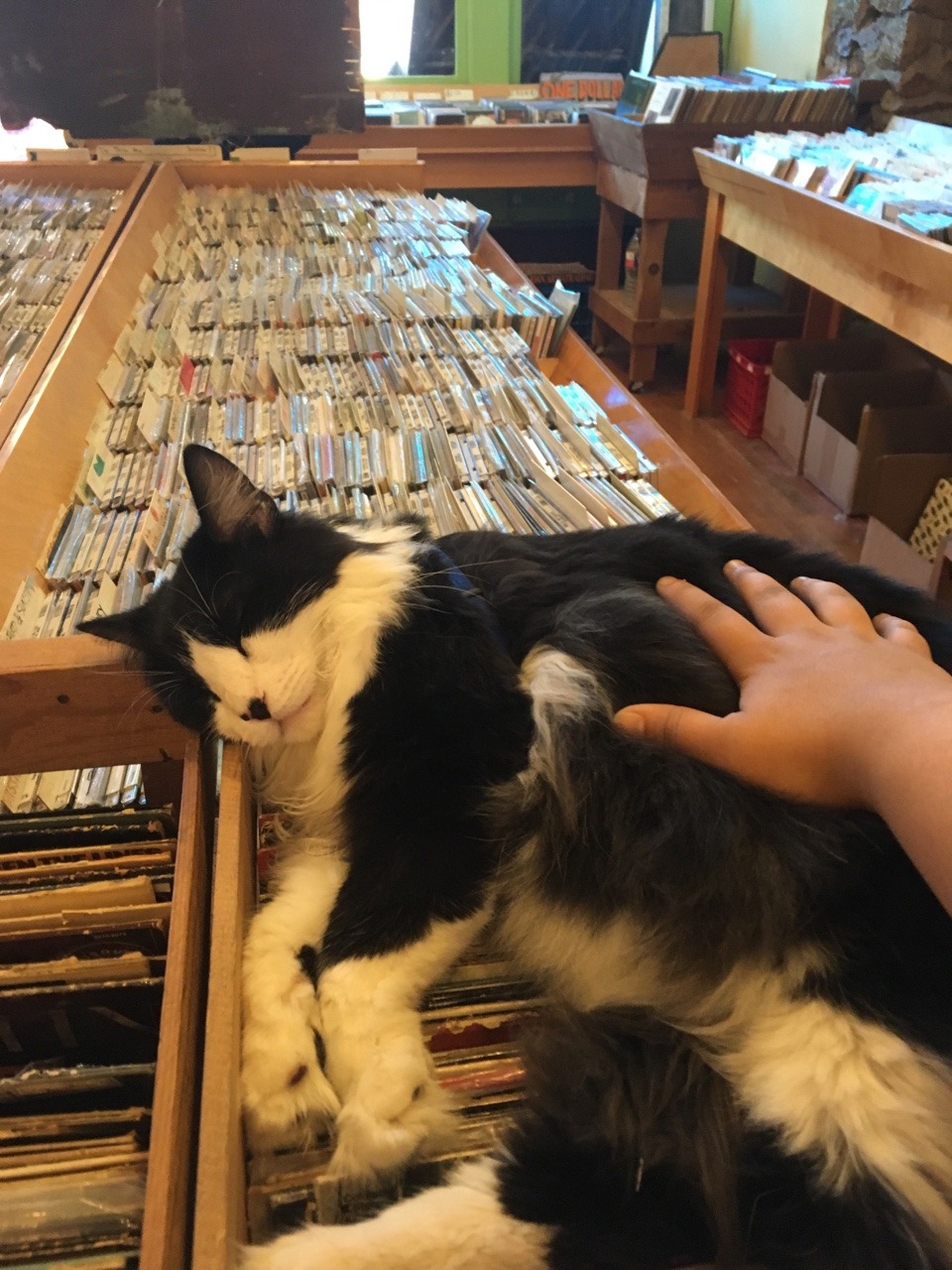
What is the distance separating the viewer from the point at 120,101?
3371 mm

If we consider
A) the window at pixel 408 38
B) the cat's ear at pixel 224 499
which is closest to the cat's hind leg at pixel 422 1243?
the cat's ear at pixel 224 499

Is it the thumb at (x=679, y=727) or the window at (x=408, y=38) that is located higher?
the window at (x=408, y=38)

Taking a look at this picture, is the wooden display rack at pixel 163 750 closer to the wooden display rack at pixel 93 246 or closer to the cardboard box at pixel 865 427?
the wooden display rack at pixel 93 246

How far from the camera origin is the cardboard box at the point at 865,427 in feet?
Result: 9.06

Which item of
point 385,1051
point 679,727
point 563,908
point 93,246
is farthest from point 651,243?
point 385,1051

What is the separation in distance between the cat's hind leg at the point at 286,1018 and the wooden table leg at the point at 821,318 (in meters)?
3.51

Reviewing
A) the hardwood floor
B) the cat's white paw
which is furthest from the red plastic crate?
the cat's white paw

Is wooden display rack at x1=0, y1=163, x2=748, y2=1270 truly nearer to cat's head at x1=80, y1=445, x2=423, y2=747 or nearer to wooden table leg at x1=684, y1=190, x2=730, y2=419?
cat's head at x1=80, y1=445, x2=423, y2=747

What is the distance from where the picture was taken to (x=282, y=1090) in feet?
2.30

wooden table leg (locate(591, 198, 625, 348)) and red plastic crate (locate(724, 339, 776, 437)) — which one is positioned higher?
wooden table leg (locate(591, 198, 625, 348))

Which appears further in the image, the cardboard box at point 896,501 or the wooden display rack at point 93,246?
the cardboard box at point 896,501

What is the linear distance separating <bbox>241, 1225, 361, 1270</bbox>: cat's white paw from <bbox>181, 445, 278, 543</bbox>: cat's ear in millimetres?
658

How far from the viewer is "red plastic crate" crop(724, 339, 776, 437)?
3461mm

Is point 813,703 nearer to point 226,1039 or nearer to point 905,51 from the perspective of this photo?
point 226,1039
